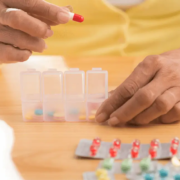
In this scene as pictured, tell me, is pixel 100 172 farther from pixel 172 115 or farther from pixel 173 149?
pixel 172 115

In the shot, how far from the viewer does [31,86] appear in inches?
34.4

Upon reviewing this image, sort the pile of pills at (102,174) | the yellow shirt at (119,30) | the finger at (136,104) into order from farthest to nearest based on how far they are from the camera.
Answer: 1. the yellow shirt at (119,30)
2. the finger at (136,104)
3. the pile of pills at (102,174)

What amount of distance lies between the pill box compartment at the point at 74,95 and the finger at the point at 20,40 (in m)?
0.11

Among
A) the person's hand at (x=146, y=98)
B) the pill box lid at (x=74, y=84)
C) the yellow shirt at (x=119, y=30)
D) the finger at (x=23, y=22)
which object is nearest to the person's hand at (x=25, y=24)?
the finger at (x=23, y=22)

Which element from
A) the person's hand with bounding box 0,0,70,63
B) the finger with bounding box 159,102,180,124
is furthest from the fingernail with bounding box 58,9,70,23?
the finger with bounding box 159,102,180,124

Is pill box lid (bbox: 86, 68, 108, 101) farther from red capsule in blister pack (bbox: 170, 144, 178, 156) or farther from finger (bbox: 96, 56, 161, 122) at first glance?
red capsule in blister pack (bbox: 170, 144, 178, 156)

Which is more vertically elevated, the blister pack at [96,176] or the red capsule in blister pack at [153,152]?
the red capsule in blister pack at [153,152]

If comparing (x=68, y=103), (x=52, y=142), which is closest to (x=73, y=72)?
(x=68, y=103)

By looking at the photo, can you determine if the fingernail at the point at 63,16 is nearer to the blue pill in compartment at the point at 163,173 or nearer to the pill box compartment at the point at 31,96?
the pill box compartment at the point at 31,96

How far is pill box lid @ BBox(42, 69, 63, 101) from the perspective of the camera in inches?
33.6

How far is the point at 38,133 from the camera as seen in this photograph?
79 cm

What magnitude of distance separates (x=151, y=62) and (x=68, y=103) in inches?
9.0

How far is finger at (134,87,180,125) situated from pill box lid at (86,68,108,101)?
0.12m

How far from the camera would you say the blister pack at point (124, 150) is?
26.1 inches
